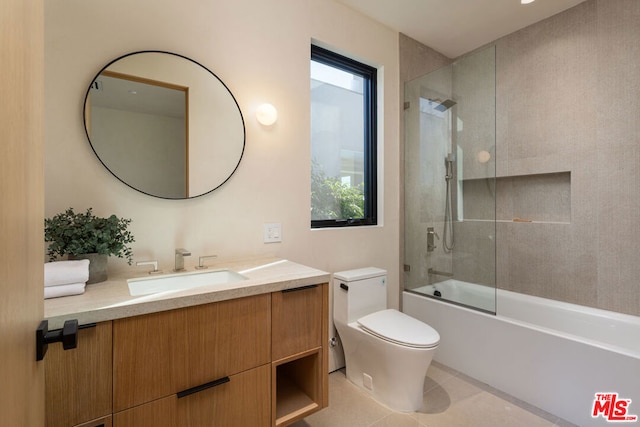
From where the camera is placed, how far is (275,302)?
127cm

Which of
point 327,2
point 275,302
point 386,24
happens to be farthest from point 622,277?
point 327,2

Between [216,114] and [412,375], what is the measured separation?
6.16 ft

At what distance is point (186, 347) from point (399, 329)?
1.23 meters

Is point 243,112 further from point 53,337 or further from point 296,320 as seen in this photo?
point 53,337

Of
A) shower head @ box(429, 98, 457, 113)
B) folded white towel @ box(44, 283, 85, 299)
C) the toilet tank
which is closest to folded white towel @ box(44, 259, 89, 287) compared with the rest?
folded white towel @ box(44, 283, 85, 299)

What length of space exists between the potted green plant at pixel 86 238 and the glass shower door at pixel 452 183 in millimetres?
2148

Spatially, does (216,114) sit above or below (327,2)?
below

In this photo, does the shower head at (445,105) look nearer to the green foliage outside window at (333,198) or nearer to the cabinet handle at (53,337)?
the green foliage outside window at (333,198)

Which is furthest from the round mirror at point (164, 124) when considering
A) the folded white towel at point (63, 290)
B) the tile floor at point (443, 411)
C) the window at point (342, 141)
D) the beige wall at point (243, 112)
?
the tile floor at point (443, 411)

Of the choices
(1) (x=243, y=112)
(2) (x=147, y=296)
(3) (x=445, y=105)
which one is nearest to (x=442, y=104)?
(3) (x=445, y=105)

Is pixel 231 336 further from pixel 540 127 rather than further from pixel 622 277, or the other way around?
pixel 540 127

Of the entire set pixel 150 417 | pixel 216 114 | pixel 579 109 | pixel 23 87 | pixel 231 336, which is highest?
pixel 579 109

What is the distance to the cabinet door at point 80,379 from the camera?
0.86 meters

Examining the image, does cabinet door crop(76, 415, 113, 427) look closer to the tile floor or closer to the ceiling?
the tile floor
